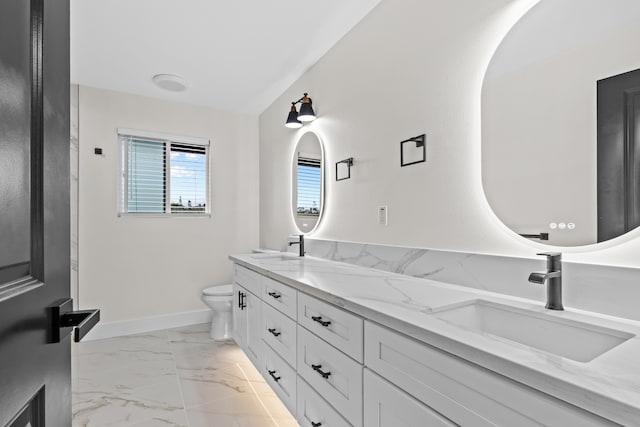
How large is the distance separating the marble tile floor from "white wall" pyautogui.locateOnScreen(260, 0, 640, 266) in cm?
119

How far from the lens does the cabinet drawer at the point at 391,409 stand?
2.85 feet

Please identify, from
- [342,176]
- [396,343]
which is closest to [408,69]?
[342,176]

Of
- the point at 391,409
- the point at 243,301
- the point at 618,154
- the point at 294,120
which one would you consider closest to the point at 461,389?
the point at 391,409

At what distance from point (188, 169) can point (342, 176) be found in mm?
2029

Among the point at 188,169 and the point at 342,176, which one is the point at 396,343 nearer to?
the point at 342,176

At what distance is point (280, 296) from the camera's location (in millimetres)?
1808

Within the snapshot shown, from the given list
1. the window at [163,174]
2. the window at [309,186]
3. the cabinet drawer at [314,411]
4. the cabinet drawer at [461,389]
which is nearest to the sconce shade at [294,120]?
the window at [309,186]

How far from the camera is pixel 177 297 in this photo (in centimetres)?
350

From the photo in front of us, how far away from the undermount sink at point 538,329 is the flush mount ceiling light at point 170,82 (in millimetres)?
2921

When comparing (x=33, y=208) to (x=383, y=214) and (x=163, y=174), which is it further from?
(x=163, y=174)

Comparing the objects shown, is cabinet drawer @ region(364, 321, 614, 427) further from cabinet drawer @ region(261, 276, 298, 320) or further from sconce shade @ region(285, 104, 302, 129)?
sconce shade @ region(285, 104, 302, 129)

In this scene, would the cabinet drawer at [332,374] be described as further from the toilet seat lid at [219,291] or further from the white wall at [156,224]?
the white wall at [156,224]

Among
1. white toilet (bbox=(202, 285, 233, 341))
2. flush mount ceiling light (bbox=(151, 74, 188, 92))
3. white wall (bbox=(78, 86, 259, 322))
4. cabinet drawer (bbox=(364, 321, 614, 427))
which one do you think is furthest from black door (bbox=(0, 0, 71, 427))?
white wall (bbox=(78, 86, 259, 322))

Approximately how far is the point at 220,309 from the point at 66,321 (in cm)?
253
